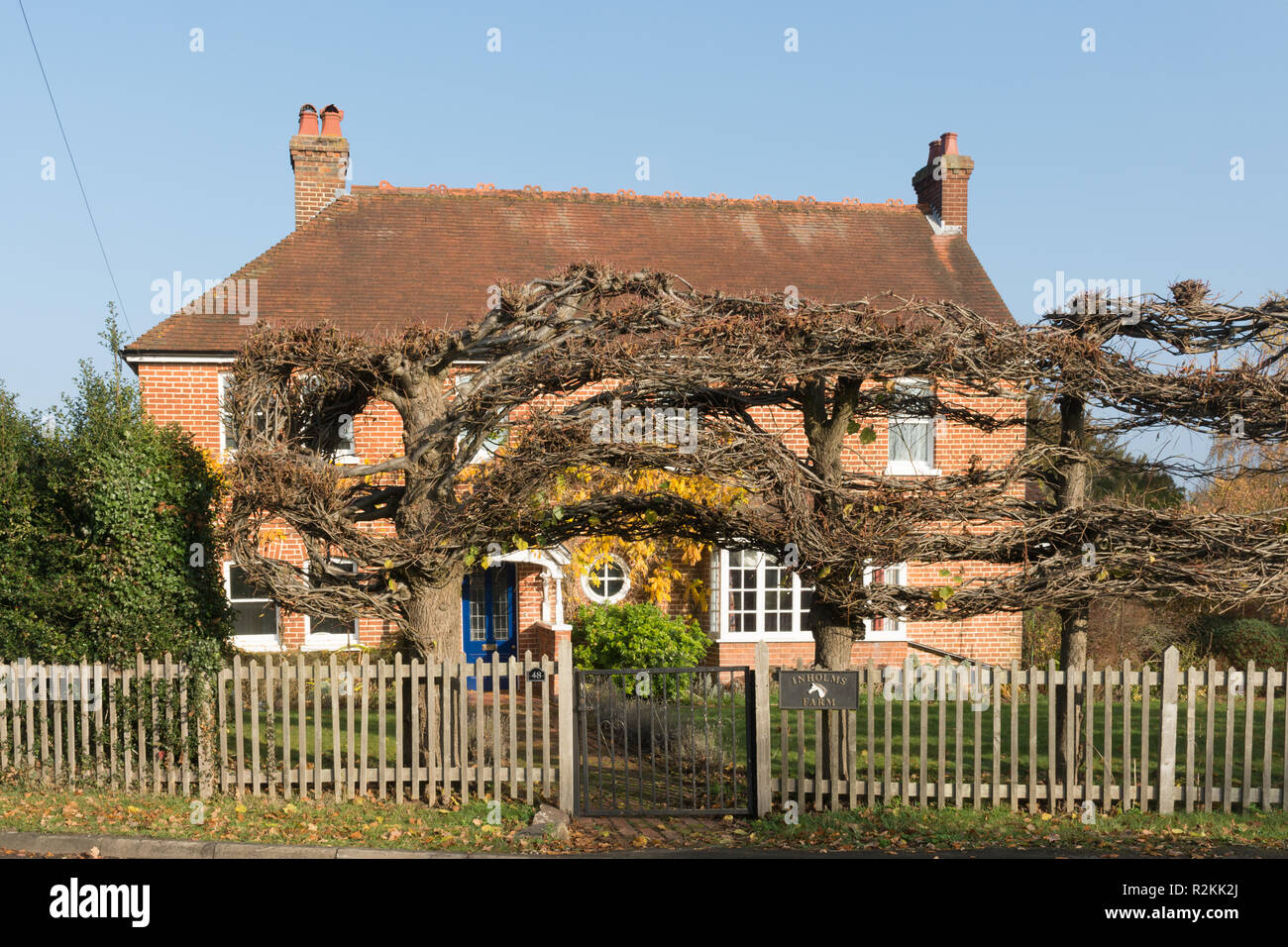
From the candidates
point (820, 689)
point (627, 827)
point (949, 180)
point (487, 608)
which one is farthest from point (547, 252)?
point (627, 827)

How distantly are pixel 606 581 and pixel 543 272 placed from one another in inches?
231

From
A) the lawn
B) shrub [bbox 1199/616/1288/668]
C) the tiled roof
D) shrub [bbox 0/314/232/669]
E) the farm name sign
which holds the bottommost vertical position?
the lawn

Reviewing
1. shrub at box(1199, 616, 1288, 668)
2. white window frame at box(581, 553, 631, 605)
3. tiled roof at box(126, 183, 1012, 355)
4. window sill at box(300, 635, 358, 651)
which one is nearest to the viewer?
shrub at box(1199, 616, 1288, 668)

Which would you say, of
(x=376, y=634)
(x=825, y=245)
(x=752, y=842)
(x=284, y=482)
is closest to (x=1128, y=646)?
(x=825, y=245)

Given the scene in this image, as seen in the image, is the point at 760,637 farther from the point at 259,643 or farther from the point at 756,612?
the point at 259,643

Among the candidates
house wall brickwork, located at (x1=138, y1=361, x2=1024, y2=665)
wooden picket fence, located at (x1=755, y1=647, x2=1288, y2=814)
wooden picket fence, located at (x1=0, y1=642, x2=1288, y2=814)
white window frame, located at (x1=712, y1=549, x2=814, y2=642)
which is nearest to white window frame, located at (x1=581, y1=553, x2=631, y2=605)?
house wall brickwork, located at (x1=138, y1=361, x2=1024, y2=665)

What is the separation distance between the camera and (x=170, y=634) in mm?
9336

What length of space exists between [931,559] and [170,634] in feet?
23.8

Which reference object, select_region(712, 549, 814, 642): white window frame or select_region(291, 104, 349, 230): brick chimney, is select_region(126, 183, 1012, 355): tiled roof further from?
select_region(712, 549, 814, 642): white window frame

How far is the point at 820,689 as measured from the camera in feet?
28.2

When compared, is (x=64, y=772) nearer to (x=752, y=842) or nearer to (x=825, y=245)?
(x=752, y=842)

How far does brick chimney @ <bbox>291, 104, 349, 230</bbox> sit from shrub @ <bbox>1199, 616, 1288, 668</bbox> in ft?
59.7

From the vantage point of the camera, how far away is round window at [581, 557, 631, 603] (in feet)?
55.5
